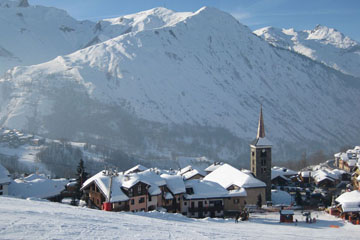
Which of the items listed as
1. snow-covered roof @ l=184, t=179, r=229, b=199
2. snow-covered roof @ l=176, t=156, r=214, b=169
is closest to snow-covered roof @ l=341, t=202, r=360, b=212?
snow-covered roof @ l=184, t=179, r=229, b=199

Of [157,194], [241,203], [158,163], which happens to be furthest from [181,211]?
[158,163]

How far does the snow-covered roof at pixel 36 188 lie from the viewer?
63.7m

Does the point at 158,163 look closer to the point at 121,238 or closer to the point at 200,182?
the point at 200,182

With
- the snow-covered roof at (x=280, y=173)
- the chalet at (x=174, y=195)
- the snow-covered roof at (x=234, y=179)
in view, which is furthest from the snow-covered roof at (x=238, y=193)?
the snow-covered roof at (x=280, y=173)

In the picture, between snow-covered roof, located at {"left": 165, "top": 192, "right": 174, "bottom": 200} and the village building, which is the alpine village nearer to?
snow-covered roof, located at {"left": 165, "top": 192, "right": 174, "bottom": 200}

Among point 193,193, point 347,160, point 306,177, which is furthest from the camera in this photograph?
point 347,160

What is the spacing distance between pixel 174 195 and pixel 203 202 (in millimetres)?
4305

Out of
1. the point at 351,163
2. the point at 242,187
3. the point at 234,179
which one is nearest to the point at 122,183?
the point at 242,187

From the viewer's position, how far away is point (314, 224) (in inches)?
1742

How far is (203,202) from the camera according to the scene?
180ft

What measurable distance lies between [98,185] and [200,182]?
1563 cm

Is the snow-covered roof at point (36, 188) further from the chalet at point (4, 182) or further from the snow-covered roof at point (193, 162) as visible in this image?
the snow-covered roof at point (193, 162)

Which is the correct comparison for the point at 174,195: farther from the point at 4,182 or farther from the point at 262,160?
the point at 4,182

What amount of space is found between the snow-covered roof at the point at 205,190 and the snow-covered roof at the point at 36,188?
25.1m
